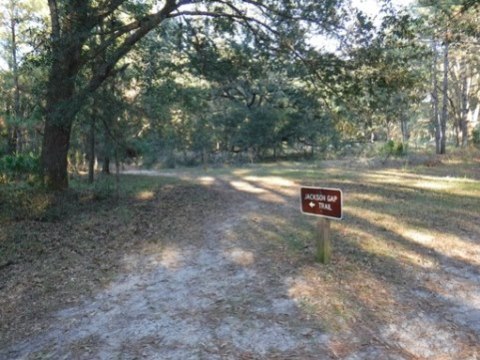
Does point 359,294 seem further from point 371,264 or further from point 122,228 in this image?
point 122,228

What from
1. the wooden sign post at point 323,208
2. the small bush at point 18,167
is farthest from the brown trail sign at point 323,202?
the small bush at point 18,167

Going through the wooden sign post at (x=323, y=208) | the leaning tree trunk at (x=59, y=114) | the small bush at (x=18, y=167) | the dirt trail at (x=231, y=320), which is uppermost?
the leaning tree trunk at (x=59, y=114)

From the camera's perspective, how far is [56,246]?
6.65 meters

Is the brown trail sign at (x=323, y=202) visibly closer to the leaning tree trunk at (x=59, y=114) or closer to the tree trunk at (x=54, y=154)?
the leaning tree trunk at (x=59, y=114)

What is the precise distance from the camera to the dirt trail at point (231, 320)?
378cm

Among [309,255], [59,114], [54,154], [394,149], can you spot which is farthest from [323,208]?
[394,149]

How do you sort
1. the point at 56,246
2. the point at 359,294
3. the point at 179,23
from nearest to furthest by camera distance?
the point at 359,294 < the point at 56,246 < the point at 179,23

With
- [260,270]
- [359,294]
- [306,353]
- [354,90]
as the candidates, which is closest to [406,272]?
[359,294]

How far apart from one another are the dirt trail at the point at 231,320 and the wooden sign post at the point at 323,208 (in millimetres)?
253

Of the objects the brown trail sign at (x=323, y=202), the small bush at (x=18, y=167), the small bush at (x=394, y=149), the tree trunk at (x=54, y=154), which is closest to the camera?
the brown trail sign at (x=323, y=202)

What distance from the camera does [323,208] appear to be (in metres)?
5.24

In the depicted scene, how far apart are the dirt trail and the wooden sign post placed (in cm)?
25

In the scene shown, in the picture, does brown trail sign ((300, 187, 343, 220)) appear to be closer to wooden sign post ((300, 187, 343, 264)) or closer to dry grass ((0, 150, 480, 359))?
wooden sign post ((300, 187, 343, 264))

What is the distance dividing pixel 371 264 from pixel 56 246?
4.79 meters
